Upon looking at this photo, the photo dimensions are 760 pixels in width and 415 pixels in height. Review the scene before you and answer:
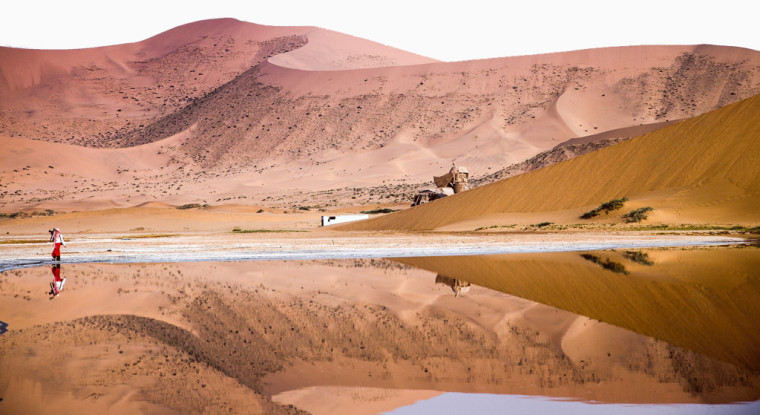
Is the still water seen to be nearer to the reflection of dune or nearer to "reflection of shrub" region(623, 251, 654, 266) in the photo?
the reflection of dune

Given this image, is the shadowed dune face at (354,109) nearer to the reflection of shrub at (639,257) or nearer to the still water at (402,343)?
the reflection of shrub at (639,257)

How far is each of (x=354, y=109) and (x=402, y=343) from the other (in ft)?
378

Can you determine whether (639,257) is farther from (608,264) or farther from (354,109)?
(354,109)

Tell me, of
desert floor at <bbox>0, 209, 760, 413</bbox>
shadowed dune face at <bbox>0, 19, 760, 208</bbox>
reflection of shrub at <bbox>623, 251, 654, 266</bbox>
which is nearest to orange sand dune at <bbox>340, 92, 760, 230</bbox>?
reflection of shrub at <bbox>623, 251, 654, 266</bbox>

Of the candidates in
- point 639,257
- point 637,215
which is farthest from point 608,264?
point 637,215

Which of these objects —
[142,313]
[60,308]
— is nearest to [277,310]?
[142,313]

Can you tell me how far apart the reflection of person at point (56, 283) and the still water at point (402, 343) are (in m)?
0.13

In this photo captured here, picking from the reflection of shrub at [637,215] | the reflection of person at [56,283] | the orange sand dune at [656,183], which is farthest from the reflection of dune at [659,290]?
the orange sand dune at [656,183]

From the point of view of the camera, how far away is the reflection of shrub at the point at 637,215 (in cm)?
3500

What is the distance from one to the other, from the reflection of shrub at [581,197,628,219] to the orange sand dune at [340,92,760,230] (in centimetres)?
57

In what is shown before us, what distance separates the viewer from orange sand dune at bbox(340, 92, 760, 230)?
35719mm

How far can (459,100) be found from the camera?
119250 millimetres

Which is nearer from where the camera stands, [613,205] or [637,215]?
[637,215]

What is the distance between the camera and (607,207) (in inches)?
A: 1467
